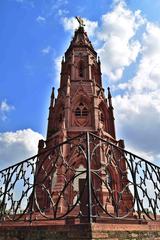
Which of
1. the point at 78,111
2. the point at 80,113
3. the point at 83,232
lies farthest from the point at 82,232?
the point at 78,111

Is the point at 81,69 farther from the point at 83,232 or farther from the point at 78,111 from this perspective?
the point at 83,232

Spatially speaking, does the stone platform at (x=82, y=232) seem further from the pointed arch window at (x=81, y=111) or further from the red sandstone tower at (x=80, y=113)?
the pointed arch window at (x=81, y=111)

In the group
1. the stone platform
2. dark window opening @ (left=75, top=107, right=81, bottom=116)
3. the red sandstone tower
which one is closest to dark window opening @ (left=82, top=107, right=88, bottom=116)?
the red sandstone tower

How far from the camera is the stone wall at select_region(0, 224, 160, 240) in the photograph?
10.5 ft

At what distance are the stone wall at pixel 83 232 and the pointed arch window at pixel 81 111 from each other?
17.2 metres

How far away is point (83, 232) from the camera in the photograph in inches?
126

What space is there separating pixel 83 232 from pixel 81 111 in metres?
18.6

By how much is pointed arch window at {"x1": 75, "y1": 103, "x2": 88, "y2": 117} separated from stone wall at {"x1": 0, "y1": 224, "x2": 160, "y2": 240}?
17164 millimetres

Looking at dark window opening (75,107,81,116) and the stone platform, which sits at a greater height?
dark window opening (75,107,81,116)

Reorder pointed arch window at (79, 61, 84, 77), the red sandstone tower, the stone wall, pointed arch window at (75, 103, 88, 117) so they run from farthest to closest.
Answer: pointed arch window at (79, 61, 84, 77) < pointed arch window at (75, 103, 88, 117) < the red sandstone tower < the stone wall

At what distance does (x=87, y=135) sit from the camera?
4207 mm

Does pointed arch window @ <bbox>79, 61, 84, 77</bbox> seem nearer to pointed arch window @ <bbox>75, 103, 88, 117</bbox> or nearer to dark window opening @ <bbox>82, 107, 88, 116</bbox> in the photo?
pointed arch window @ <bbox>75, 103, 88, 117</bbox>

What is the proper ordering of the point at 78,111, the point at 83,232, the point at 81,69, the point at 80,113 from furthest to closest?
the point at 81,69, the point at 78,111, the point at 80,113, the point at 83,232

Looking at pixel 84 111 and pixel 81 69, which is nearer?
pixel 84 111
